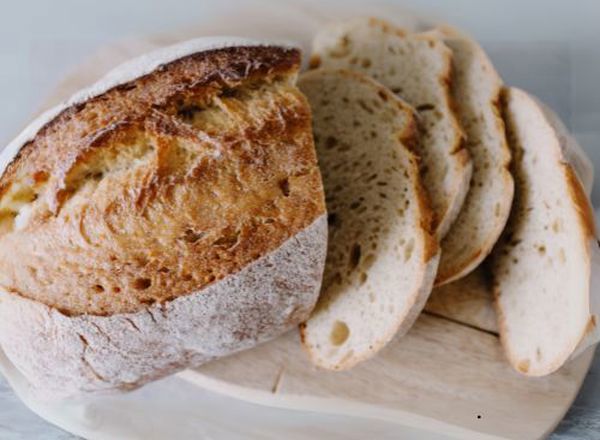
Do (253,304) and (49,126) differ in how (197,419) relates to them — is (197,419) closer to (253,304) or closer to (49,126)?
(253,304)

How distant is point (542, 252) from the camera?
2.18m

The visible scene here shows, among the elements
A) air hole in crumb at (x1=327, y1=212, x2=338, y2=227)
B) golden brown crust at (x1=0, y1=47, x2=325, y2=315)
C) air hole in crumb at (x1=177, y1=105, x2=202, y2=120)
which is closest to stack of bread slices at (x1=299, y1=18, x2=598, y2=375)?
air hole in crumb at (x1=327, y1=212, x2=338, y2=227)

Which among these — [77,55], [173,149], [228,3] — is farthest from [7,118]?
[173,149]

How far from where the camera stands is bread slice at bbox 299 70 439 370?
209cm

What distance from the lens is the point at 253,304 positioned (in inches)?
76.6

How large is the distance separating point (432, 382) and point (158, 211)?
86cm

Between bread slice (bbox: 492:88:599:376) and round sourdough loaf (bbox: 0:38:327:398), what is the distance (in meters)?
0.59

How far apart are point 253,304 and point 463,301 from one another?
633 millimetres

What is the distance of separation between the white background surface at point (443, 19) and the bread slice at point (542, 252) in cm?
47

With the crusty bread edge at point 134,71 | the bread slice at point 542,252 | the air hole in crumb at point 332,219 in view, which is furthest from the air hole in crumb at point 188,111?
the bread slice at point 542,252

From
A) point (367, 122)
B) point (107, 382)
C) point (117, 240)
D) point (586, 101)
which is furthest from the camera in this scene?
point (586, 101)

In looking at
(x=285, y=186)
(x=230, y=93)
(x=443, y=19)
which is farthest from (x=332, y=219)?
(x=443, y=19)

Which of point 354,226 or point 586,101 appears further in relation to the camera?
point 586,101

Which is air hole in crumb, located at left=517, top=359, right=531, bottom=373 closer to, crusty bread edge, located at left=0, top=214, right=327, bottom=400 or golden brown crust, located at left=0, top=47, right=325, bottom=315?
crusty bread edge, located at left=0, top=214, right=327, bottom=400
